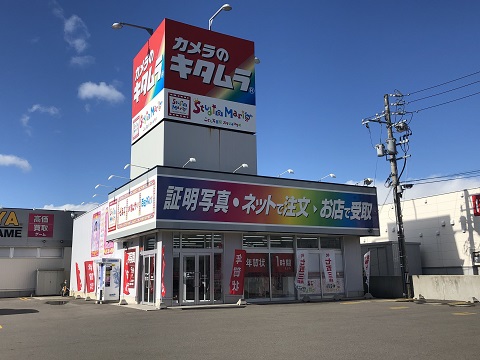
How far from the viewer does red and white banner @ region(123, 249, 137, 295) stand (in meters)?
20.4

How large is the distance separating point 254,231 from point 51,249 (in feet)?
63.8

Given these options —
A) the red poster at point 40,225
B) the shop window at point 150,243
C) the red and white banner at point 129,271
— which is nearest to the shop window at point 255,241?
the shop window at point 150,243

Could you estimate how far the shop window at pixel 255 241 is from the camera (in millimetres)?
19578

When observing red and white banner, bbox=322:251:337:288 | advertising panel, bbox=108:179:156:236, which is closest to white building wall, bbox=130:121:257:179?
advertising panel, bbox=108:179:156:236

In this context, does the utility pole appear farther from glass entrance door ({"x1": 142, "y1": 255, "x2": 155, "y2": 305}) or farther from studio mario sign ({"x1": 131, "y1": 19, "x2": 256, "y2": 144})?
glass entrance door ({"x1": 142, "y1": 255, "x2": 155, "y2": 305})

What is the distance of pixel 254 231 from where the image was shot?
751 inches

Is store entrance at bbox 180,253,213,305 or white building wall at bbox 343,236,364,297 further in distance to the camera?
white building wall at bbox 343,236,364,297

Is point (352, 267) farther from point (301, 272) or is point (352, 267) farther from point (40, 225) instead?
point (40, 225)

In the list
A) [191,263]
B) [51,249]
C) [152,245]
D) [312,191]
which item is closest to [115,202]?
[152,245]

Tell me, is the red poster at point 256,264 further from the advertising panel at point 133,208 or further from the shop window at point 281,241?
the advertising panel at point 133,208

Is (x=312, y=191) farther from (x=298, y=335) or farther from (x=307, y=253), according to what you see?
(x=298, y=335)

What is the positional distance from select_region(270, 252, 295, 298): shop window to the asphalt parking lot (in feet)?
17.3

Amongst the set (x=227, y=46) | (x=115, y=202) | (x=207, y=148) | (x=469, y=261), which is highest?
(x=227, y=46)

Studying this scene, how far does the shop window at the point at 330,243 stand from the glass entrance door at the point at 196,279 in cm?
589
